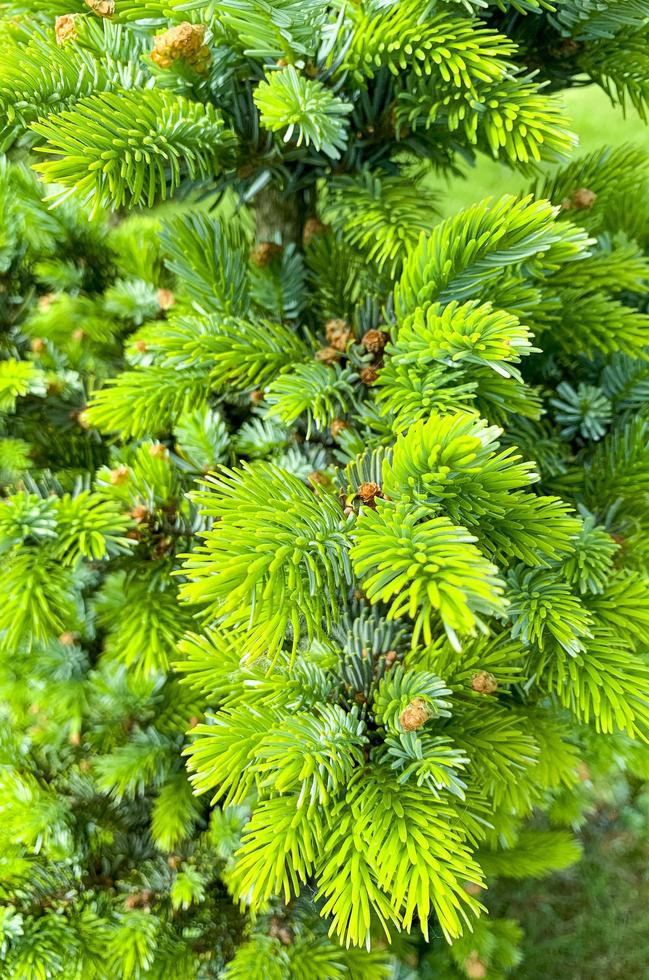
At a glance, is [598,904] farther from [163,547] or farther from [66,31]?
[66,31]

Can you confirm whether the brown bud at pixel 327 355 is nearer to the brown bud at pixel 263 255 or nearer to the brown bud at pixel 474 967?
the brown bud at pixel 263 255

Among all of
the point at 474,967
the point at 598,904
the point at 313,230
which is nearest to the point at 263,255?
the point at 313,230

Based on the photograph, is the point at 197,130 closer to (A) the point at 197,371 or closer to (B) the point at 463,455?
(A) the point at 197,371

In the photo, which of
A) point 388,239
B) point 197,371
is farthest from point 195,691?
point 388,239

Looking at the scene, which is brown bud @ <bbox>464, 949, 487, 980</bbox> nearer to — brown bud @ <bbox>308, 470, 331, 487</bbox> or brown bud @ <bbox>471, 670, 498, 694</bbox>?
brown bud @ <bbox>471, 670, 498, 694</bbox>

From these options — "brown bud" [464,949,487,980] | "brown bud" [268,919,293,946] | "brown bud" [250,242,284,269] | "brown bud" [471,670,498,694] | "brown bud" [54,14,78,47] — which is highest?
"brown bud" [54,14,78,47]

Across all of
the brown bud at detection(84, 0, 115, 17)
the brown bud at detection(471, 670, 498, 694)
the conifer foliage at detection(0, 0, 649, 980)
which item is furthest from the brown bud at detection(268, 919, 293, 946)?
the brown bud at detection(84, 0, 115, 17)

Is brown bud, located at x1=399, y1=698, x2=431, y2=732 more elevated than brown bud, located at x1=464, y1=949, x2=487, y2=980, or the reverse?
brown bud, located at x1=399, y1=698, x2=431, y2=732
